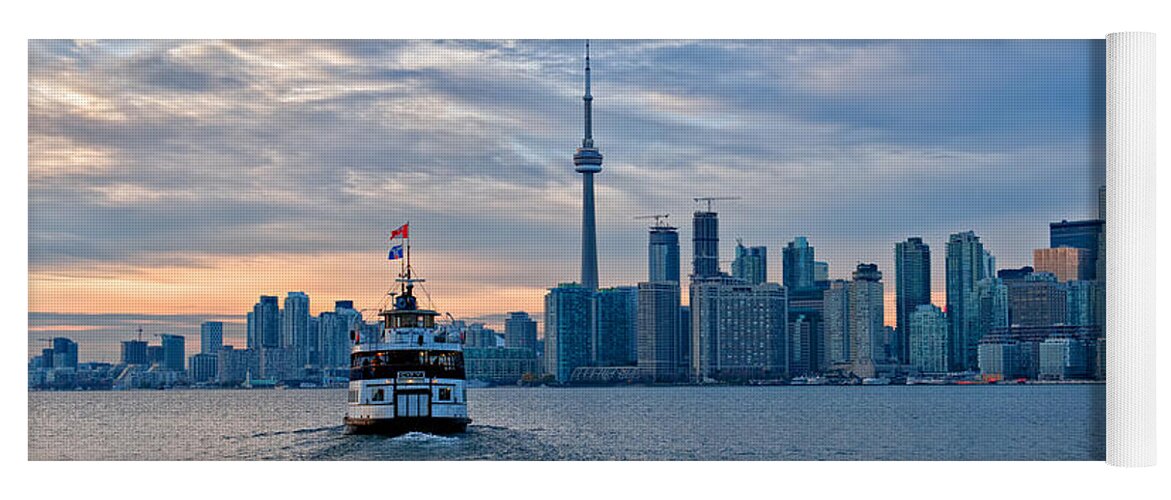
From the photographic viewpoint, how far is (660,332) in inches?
2344

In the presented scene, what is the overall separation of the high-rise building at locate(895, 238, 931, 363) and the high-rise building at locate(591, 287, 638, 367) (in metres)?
9.30

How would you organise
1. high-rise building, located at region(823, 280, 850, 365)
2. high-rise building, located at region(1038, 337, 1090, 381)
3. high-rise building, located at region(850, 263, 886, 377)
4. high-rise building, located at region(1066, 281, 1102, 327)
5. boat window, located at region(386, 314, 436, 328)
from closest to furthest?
boat window, located at region(386, 314, 436, 328) → high-rise building, located at region(1066, 281, 1102, 327) → high-rise building, located at region(1038, 337, 1090, 381) → high-rise building, located at region(823, 280, 850, 365) → high-rise building, located at region(850, 263, 886, 377)

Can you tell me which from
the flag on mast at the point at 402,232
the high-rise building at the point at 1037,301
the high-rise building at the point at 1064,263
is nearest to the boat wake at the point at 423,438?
the flag on mast at the point at 402,232

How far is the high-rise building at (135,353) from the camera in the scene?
28016 mm

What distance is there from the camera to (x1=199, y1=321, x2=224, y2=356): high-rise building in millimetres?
25344

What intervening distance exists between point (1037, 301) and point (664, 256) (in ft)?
39.3

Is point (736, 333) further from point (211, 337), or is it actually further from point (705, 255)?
point (211, 337)

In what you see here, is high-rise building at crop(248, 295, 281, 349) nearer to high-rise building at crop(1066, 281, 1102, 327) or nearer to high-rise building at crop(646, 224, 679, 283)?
high-rise building at crop(646, 224, 679, 283)

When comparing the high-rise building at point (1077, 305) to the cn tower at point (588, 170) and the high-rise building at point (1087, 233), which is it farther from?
the high-rise building at point (1087, 233)

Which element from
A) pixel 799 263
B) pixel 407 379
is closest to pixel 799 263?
pixel 799 263

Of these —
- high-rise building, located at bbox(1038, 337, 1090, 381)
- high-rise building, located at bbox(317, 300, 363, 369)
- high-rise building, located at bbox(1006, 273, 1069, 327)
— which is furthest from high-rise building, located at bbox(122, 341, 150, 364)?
high-rise building, located at bbox(1038, 337, 1090, 381)

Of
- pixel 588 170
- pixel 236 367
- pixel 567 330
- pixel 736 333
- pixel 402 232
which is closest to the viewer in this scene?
pixel 402 232
